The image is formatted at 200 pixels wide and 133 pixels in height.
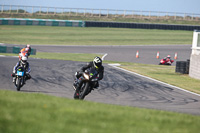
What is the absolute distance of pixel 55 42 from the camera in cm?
4578

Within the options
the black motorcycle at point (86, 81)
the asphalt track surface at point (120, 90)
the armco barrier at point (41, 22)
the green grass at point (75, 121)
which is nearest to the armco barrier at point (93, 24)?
the armco barrier at point (41, 22)

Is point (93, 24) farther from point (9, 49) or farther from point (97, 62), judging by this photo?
point (97, 62)

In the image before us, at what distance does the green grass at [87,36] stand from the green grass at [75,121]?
36.1 metres

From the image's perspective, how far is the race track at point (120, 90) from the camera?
1305cm

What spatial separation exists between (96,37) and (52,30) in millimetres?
7847

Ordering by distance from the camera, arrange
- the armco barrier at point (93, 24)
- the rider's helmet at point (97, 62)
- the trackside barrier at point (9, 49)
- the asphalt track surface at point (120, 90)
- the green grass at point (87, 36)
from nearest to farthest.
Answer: the rider's helmet at point (97, 62)
the asphalt track surface at point (120, 90)
the trackside barrier at point (9, 49)
the green grass at point (87, 36)
the armco barrier at point (93, 24)

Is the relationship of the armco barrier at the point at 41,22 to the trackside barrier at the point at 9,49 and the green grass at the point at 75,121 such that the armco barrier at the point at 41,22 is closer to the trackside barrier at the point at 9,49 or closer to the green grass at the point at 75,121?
the trackside barrier at the point at 9,49

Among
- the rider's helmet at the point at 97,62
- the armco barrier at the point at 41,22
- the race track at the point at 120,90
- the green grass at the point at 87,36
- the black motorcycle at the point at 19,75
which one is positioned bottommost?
the race track at the point at 120,90

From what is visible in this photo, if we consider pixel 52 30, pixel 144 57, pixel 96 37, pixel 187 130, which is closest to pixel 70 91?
pixel 187 130

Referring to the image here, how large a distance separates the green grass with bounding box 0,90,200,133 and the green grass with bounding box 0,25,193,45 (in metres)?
36.1

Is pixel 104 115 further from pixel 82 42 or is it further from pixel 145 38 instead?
pixel 145 38

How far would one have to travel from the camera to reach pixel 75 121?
634 centimetres

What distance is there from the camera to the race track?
514 inches

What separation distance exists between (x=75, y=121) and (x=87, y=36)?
4612cm
